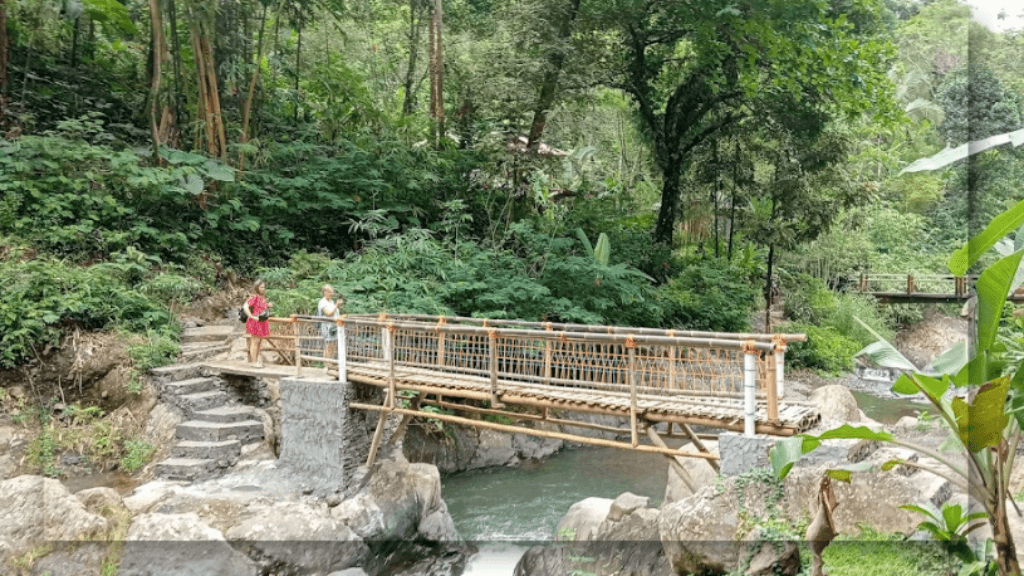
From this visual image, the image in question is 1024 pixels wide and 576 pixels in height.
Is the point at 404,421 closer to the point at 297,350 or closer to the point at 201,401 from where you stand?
the point at 297,350

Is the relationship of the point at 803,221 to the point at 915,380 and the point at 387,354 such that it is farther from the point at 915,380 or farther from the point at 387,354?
the point at 915,380

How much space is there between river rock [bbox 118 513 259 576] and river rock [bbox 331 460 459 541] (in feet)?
4.24

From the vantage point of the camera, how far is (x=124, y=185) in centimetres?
1075

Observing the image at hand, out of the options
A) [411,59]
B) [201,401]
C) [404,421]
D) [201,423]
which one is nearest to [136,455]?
[201,423]

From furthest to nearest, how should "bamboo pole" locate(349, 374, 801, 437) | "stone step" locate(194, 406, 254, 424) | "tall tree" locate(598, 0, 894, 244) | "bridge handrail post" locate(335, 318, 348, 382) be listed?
1. "tall tree" locate(598, 0, 894, 244)
2. "stone step" locate(194, 406, 254, 424)
3. "bridge handrail post" locate(335, 318, 348, 382)
4. "bamboo pole" locate(349, 374, 801, 437)

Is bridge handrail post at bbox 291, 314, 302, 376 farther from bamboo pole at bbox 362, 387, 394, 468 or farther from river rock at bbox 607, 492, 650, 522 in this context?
river rock at bbox 607, 492, 650, 522

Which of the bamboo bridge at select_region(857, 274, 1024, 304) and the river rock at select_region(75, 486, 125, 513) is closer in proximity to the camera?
the river rock at select_region(75, 486, 125, 513)

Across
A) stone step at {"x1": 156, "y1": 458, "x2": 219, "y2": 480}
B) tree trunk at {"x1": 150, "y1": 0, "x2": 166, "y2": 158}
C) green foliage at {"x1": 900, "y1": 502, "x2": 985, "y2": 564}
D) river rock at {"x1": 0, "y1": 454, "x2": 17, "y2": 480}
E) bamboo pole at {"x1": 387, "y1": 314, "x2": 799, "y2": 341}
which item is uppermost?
tree trunk at {"x1": 150, "y1": 0, "x2": 166, "y2": 158}

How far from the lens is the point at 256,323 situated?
8.78 m

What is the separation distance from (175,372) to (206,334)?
3.99 ft

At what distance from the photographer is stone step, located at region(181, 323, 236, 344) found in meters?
9.68

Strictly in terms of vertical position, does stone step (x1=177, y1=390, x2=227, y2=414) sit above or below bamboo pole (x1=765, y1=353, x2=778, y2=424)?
below

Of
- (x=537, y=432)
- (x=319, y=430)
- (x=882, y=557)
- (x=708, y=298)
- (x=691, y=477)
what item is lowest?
(x=691, y=477)

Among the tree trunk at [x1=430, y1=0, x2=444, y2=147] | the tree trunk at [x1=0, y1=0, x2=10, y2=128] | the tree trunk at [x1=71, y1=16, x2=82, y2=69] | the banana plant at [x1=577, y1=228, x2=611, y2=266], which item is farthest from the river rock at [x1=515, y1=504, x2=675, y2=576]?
the tree trunk at [x1=71, y1=16, x2=82, y2=69]
